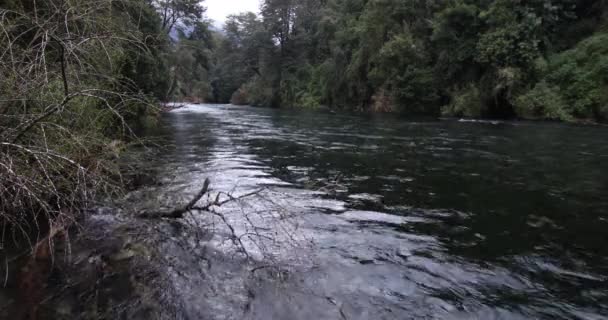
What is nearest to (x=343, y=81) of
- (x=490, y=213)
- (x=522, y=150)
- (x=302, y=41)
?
(x=302, y=41)

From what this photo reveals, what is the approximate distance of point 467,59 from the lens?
23.1m

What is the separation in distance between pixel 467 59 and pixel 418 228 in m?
21.2

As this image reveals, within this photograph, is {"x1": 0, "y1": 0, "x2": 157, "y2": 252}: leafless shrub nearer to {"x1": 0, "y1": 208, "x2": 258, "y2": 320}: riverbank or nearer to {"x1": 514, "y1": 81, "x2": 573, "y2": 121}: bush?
{"x1": 0, "y1": 208, "x2": 258, "y2": 320}: riverbank

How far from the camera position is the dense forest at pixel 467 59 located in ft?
62.6

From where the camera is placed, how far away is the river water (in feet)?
10.6

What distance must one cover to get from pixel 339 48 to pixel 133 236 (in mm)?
34146

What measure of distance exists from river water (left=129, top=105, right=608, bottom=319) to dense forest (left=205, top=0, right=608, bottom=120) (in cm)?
1127

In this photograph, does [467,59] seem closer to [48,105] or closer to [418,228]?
[418,228]

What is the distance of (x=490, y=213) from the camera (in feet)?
17.4

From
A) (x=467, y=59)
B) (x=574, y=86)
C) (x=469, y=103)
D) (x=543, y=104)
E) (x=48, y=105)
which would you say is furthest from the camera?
(x=467, y=59)

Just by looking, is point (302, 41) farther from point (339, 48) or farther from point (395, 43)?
point (395, 43)

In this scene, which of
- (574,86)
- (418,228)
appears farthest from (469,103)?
(418,228)

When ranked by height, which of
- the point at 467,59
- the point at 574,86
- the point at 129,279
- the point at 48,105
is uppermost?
the point at 467,59

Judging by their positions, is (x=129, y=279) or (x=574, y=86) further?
(x=574, y=86)
